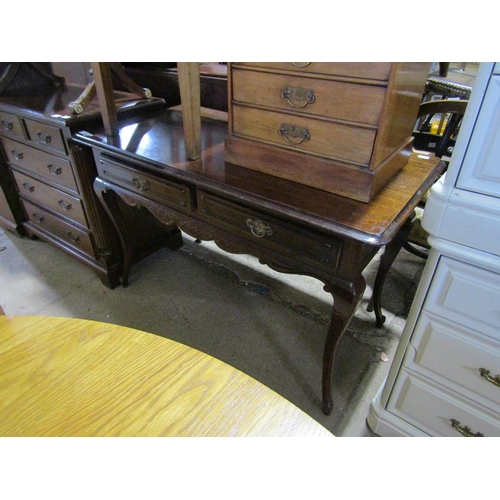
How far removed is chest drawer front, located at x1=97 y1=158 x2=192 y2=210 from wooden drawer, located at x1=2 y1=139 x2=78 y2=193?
310 millimetres

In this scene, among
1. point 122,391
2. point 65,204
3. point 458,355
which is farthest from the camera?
point 65,204

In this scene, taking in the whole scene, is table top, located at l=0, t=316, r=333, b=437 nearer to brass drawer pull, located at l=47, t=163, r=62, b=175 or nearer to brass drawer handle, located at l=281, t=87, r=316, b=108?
brass drawer handle, located at l=281, t=87, r=316, b=108

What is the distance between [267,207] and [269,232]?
0.34ft

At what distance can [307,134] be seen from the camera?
97 cm

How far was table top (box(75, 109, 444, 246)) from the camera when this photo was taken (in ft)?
2.95

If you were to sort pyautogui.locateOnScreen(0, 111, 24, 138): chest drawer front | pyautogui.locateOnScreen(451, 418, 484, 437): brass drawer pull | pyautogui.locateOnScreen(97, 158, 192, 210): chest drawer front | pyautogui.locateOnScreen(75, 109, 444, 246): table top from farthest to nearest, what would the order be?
1. pyautogui.locateOnScreen(0, 111, 24, 138): chest drawer front
2. pyautogui.locateOnScreen(97, 158, 192, 210): chest drawer front
3. pyautogui.locateOnScreen(451, 418, 484, 437): brass drawer pull
4. pyautogui.locateOnScreen(75, 109, 444, 246): table top

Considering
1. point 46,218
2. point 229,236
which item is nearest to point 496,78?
point 229,236

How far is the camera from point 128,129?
1.50 metres

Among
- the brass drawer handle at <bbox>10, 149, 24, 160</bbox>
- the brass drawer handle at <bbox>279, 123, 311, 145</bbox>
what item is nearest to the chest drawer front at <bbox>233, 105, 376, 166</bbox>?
the brass drawer handle at <bbox>279, 123, 311, 145</bbox>

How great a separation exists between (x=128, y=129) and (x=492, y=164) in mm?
1335

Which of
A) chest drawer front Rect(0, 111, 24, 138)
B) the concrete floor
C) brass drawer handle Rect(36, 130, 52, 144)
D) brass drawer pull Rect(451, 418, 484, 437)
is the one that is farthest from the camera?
chest drawer front Rect(0, 111, 24, 138)

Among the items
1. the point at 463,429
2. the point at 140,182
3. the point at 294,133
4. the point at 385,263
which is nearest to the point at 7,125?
the point at 140,182

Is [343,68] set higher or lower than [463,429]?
higher

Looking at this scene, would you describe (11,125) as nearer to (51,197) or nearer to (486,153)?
(51,197)
